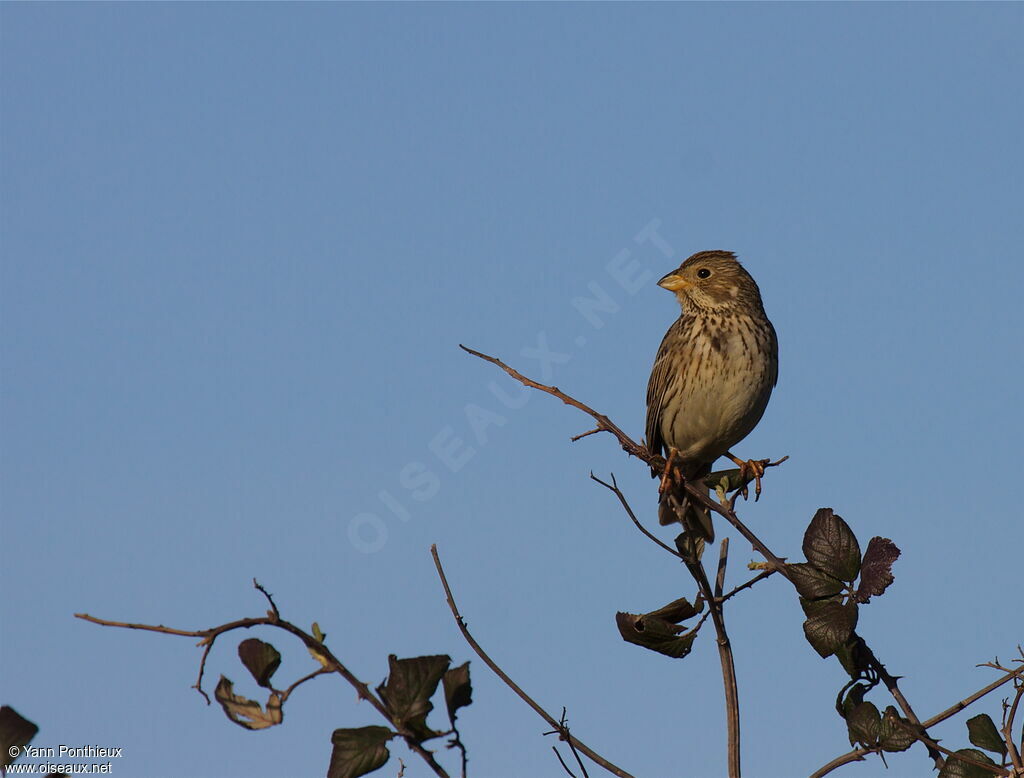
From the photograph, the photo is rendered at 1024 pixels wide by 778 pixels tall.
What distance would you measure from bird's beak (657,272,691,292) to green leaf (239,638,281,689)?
23.7 ft

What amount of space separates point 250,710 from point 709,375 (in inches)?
250

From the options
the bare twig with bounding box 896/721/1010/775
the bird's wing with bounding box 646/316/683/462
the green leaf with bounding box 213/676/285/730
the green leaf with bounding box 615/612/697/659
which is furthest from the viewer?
the bird's wing with bounding box 646/316/683/462

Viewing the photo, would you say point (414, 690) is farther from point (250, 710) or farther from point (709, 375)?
point (709, 375)

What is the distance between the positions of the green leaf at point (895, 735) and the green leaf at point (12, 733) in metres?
1.74

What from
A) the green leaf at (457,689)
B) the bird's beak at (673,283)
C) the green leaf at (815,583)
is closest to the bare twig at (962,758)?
the green leaf at (815,583)

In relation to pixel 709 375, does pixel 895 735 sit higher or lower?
lower

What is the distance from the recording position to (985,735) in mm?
2463

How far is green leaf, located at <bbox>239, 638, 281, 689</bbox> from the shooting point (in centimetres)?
202

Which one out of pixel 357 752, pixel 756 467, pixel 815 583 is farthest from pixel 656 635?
pixel 756 467

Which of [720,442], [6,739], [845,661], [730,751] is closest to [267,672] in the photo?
[6,739]

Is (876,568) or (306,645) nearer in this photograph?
(306,645)

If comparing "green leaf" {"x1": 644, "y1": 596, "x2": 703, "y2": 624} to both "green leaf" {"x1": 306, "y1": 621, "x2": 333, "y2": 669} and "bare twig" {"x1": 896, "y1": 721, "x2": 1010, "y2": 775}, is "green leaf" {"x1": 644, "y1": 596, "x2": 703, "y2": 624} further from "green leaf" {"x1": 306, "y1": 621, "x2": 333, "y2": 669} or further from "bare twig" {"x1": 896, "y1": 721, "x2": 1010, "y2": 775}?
"green leaf" {"x1": 306, "y1": 621, "x2": 333, "y2": 669}

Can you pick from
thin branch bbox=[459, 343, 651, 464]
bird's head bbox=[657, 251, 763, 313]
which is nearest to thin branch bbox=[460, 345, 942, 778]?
thin branch bbox=[459, 343, 651, 464]

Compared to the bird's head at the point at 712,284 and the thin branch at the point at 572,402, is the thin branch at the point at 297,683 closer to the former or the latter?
the thin branch at the point at 572,402
